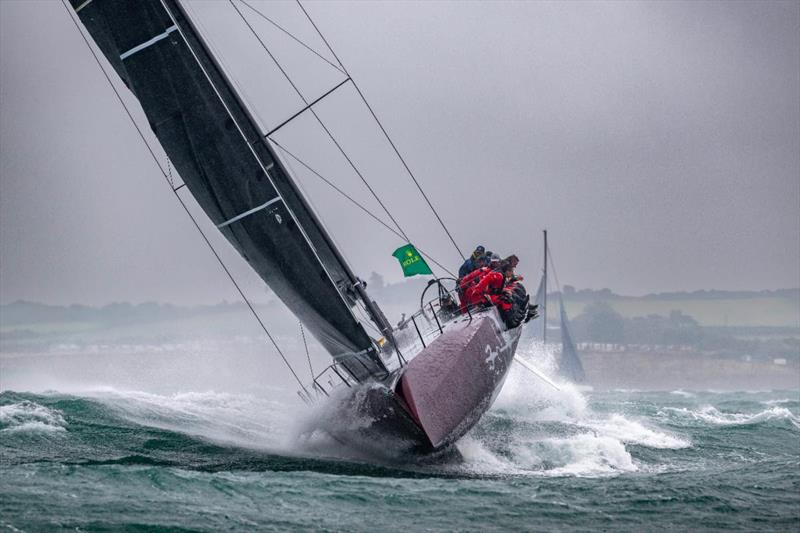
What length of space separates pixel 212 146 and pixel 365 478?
4492 mm

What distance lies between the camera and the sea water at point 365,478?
6.74 m

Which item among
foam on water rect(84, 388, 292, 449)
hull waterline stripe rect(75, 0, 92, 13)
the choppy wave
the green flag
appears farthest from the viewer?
the choppy wave

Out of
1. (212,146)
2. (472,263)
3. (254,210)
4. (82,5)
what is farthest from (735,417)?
(82,5)

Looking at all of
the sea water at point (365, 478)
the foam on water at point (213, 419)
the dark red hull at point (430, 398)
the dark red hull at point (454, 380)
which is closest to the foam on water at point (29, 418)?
the sea water at point (365, 478)

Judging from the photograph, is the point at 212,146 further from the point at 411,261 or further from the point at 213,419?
the point at 213,419

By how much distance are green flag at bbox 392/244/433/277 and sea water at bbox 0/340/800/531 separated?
2.36 m

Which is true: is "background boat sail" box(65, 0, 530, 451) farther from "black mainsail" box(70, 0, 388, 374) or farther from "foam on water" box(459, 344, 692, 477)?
"foam on water" box(459, 344, 692, 477)

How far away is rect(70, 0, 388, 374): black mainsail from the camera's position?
10547mm

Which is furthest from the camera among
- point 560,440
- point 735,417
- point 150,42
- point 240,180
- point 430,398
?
point 735,417

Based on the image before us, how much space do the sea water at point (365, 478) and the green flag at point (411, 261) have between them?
2.36m

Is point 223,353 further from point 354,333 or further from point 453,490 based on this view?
point 453,490

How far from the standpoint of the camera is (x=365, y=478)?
8461 mm

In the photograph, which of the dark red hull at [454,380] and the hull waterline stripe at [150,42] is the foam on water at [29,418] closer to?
the dark red hull at [454,380]

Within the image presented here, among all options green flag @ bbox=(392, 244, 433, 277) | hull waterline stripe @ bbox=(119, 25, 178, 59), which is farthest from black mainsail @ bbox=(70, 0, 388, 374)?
green flag @ bbox=(392, 244, 433, 277)
